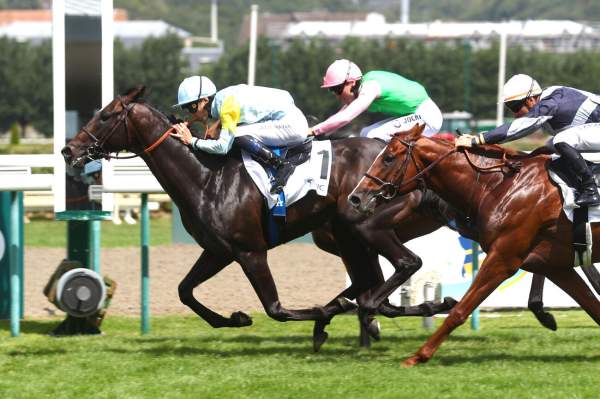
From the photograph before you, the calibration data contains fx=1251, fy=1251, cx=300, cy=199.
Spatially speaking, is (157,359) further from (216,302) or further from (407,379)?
(216,302)

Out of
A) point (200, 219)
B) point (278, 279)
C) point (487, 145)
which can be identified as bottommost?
point (278, 279)

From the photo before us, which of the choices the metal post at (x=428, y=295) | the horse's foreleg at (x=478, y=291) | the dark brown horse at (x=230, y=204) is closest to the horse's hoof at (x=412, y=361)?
the horse's foreleg at (x=478, y=291)

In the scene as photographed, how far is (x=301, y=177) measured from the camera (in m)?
8.20

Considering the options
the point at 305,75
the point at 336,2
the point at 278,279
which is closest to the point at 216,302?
the point at 278,279

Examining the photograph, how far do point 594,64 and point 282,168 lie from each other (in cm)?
4267

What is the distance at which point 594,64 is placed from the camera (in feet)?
161

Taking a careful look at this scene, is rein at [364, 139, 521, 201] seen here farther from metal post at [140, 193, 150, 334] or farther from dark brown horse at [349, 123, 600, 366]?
metal post at [140, 193, 150, 334]

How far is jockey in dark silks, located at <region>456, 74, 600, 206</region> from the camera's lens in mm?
7559

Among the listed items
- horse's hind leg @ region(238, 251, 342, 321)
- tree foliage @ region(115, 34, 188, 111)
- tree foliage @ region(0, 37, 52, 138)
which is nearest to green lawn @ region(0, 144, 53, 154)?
horse's hind leg @ region(238, 251, 342, 321)

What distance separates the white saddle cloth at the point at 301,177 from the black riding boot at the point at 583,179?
5.23 ft

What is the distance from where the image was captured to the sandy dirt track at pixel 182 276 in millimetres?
11484

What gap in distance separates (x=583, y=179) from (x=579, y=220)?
0.26 meters

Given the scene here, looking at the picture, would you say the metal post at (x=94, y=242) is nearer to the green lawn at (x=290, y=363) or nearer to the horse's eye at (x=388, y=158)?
the green lawn at (x=290, y=363)

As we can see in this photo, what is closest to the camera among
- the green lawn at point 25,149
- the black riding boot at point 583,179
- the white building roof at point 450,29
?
the black riding boot at point 583,179
